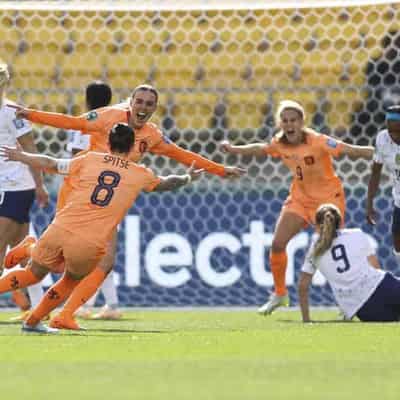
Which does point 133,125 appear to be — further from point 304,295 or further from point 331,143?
point 331,143

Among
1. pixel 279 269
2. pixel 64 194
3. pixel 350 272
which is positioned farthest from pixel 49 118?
pixel 279 269

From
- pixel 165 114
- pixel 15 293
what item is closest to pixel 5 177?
pixel 15 293

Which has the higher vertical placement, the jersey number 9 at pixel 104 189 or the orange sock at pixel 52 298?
the jersey number 9 at pixel 104 189

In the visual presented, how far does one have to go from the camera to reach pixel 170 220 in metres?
12.5

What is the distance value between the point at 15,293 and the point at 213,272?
223 cm

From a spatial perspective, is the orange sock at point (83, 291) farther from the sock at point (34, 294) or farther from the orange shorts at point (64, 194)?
the sock at point (34, 294)

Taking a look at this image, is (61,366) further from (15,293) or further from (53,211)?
(53,211)

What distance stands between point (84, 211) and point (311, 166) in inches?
119

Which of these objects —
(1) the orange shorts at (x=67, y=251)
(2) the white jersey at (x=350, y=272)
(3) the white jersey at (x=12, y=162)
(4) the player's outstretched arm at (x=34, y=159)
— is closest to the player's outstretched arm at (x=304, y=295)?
(2) the white jersey at (x=350, y=272)

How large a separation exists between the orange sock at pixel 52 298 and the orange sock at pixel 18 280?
0.27 m

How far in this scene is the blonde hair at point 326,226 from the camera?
995 cm

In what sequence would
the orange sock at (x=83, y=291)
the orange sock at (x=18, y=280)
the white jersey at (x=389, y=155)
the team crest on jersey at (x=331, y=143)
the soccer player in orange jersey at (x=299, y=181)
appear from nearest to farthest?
the orange sock at (x=18, y=280) → the orange sock at (x=83, y=291) → the white jersey at (x=389, y=155) → the team crest on jersey at (x=331, y=143) → the soccer player in orange jersey at (x=299, y=181)

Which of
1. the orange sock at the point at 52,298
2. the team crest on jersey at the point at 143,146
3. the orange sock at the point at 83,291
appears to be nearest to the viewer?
the orange sock at the point at 52,298

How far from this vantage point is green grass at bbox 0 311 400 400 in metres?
5.28
